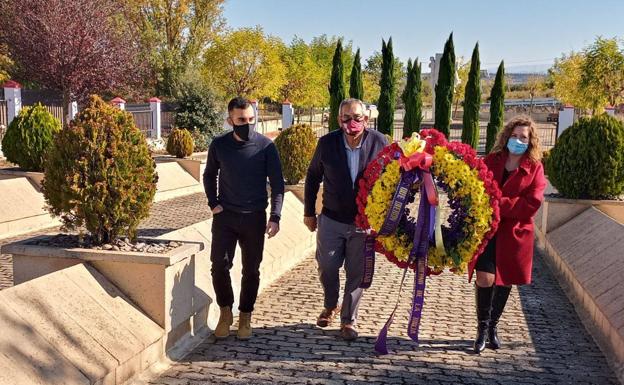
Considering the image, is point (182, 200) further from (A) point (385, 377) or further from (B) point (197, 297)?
(A) point (385, 377)

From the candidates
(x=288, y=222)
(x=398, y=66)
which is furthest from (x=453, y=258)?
(x=398, y=66)

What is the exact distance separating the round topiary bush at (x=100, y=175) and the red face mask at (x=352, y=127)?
1.58 meters

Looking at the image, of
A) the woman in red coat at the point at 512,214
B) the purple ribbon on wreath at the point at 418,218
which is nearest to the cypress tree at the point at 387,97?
the woman in red coat at the point at 512,214

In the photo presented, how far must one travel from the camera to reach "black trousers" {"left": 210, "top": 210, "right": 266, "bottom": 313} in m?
5.04

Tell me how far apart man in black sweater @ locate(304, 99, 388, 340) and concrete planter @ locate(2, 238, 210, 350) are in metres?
1.22

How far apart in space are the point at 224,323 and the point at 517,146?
9.14ft

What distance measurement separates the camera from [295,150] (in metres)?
10.8

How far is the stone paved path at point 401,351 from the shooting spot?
4.50m

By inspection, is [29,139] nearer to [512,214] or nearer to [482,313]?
[482,313]

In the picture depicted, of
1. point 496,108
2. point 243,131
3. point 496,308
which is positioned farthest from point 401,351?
point 496,108

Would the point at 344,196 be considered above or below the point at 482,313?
above

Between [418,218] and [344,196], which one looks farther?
[344,196]

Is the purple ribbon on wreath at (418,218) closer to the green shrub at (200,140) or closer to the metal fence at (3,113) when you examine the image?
the metal fence at (3,113)

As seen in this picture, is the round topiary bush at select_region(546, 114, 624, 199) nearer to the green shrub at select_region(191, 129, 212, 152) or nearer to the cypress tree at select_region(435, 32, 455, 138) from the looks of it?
the cypress tree at select_region(435, 32, 455, 138)
